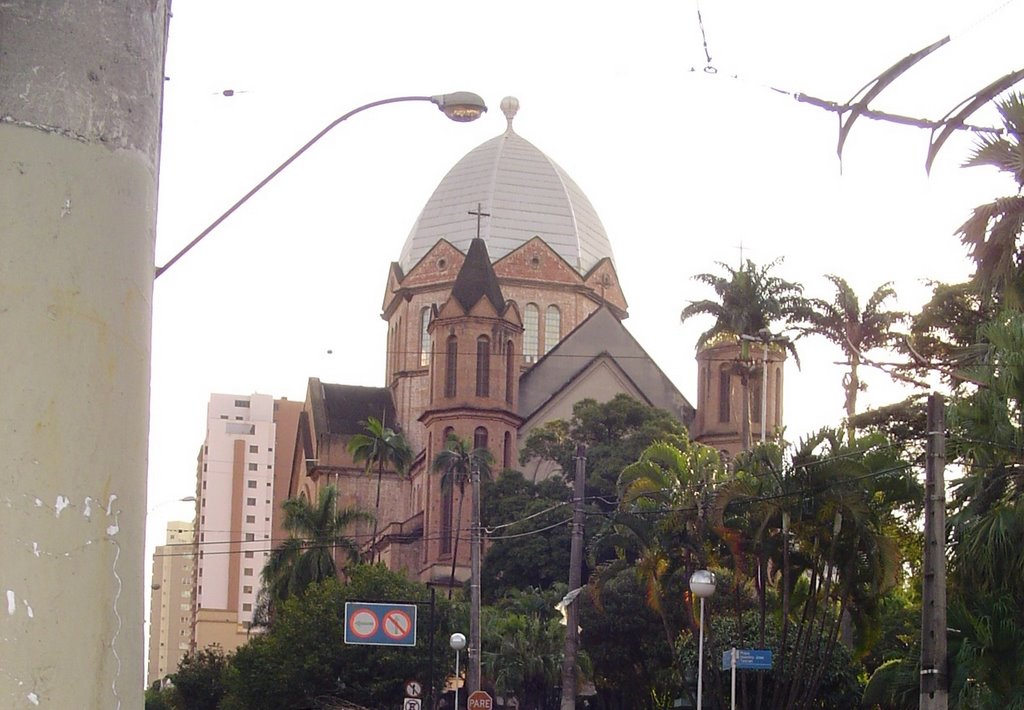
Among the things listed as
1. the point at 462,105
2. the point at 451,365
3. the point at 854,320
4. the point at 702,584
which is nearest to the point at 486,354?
the point at 451,365

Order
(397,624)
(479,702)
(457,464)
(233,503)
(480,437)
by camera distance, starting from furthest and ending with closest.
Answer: (233,503), (480,437), (457,464), (397,624), (479,702)

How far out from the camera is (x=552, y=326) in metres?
95.8

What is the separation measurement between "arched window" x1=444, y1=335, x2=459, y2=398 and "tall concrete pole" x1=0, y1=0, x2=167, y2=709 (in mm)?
79618

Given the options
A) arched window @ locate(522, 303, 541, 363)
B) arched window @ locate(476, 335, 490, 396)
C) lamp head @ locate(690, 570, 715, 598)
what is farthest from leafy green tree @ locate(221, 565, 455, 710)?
arched window @ locate(522, 303, 541, 363)

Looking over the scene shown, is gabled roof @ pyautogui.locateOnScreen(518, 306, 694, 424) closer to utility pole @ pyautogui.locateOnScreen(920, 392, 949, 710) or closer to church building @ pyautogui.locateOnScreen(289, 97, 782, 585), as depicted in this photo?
church building @ pyautogui.locateOnScreen(289, 97, 782, 585)

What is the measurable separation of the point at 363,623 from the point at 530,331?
179ft

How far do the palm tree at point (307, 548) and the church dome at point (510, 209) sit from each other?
2693 centimetres

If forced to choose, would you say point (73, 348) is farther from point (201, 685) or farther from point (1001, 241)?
point (201, 685)

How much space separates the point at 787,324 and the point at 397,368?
41.5 m

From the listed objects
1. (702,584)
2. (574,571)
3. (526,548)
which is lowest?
(702,584)

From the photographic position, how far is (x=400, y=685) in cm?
4572

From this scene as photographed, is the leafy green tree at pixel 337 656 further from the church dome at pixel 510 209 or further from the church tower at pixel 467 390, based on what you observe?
the church dome at pixel 510 209

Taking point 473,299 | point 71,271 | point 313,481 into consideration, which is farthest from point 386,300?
point 71,271

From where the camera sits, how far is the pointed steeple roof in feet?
279
